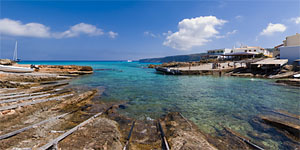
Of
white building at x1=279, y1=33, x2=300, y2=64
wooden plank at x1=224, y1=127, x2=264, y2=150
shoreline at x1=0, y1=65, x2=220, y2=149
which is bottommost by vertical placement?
wooden plank at x1=224, y1=127, x2=264, y2=150

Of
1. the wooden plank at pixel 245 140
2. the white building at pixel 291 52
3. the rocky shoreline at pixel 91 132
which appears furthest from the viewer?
the white building at pixel 291 52

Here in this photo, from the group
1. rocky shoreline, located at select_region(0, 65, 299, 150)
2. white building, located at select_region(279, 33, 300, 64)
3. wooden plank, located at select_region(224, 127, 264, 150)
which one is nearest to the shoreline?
rocky shoreline, located at select_region(0, 65, 299, 150)

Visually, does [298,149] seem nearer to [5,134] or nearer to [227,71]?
[5,134]

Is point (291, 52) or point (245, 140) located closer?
point (245, 140)

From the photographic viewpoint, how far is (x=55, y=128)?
18.1 feet

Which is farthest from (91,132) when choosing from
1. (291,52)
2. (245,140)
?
(291,52)

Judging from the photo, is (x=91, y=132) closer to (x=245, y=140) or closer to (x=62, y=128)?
(x=62, y=128)

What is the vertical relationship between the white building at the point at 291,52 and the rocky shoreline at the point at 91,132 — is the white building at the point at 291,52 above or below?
above

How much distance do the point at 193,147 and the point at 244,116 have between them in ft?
18.2

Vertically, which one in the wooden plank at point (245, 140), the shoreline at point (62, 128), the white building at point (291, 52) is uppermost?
the white building at point (291, 52)

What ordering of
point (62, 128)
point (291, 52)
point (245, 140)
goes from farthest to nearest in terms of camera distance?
point (291, 52)
point (62, 128)
point (245, 140)

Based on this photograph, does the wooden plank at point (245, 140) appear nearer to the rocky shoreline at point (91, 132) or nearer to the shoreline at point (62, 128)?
the rocky shoreline at point (91, 132)

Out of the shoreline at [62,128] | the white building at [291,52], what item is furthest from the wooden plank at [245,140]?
the white building at [291,52]

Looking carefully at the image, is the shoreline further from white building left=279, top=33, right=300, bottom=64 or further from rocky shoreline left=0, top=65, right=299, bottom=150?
white building left=279, top=33, right=300, bottom=64
